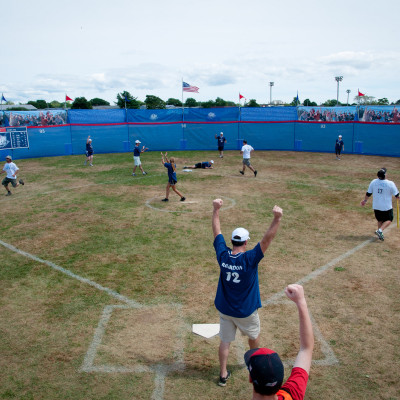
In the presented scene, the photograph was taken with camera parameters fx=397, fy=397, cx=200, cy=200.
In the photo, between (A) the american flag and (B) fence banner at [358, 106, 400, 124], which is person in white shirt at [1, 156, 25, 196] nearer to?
(A) the american flag

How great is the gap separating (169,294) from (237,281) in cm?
347

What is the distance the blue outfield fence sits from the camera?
100 ft

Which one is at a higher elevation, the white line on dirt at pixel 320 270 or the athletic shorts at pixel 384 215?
the athletic shorts at pixel 384 215

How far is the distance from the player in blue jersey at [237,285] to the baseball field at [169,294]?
0.82 metres

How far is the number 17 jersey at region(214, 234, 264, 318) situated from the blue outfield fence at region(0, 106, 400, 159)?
28.4 meters

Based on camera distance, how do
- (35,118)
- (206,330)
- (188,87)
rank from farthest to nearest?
(188,87) → (35,118) → (206,330)

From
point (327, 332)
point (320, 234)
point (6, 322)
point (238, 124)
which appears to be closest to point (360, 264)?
point (320, 234)

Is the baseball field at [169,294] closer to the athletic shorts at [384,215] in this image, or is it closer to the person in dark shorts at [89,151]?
the athletic shorts at [384,215]

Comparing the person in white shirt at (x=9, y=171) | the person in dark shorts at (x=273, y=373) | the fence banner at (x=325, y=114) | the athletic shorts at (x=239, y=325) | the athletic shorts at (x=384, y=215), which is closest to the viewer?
the person in dark shorts at (x=273, y=373)

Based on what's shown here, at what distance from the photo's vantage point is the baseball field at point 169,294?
5.96 meters

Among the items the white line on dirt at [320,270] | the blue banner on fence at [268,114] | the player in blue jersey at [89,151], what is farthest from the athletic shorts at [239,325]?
the blue banner on fence at [268,114]

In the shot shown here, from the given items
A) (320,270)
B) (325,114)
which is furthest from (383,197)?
(325,114)

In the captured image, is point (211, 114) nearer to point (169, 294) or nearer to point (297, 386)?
point (169, 294)

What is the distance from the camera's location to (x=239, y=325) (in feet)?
18.5
